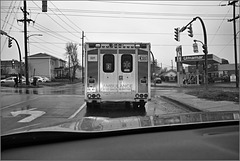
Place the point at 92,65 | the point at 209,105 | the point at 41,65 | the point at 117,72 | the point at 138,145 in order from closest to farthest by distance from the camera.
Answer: the point at 138,145 → the point at 92,65 → the point at 117,72 → the point at 209,105 → the point at 41,65

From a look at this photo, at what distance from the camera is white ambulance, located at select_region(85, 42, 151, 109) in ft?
31.8

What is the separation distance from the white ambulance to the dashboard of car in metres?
6.99

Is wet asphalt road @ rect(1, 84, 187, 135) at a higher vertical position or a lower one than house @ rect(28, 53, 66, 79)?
lower

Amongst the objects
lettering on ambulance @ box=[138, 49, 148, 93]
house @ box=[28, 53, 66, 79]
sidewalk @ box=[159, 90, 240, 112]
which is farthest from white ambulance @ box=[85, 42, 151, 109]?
house @ box=[28, 53, 66, 79]

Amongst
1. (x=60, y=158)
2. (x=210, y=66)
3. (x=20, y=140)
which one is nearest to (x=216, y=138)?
(x=60, y=158)

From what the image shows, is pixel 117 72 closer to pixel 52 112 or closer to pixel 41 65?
pixel 52 112

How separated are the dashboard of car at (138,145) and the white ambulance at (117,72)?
22.9ft

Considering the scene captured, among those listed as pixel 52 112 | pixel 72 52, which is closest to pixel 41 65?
pixel 72 52

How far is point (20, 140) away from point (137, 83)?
24.7 feet

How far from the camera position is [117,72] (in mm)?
9820

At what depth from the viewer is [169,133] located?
103 inches

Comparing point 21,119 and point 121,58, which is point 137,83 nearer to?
point 121,58

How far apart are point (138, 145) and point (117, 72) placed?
7614 millimetres

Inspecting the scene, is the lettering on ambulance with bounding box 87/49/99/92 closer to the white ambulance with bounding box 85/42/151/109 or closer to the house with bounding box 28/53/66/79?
the white ambulance with bounding box 85/42/151/109
